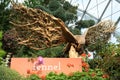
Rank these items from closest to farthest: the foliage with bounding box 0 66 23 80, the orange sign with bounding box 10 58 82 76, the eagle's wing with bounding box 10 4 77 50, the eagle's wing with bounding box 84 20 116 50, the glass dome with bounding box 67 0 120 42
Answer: the foliage with bounding box 0 66 23 80, the orange sign with bounding box 10 58 82 76, the eagle's wing with bounding box 10 4 77 50, the eagle's wing with bounding box 84 20 116 50, the glass dome with bounding box 67 0 120 42

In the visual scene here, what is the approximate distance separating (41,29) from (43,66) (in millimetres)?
2152

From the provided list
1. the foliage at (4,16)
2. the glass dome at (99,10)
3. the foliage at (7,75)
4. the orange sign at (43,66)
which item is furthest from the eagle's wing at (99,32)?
the glass dome at (99,10)

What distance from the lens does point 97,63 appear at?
39.5 feet

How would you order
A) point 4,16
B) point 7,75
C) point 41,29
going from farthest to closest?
point 4,16
point 41,29
point 7,75

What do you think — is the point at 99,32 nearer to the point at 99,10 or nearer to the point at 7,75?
the point at 7,75

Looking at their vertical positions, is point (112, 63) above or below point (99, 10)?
below

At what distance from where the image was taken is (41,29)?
36.9ft

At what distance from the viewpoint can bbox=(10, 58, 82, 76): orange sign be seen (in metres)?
9.17

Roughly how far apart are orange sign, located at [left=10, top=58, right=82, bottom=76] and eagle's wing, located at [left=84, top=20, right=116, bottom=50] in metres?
2.65

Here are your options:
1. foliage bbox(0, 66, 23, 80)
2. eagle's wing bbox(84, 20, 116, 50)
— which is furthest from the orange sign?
eagle's wing bbox(84, 20, 116, 50)

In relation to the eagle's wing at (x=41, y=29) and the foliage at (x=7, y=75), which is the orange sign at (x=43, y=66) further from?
the foliage at (x=7, y=75)

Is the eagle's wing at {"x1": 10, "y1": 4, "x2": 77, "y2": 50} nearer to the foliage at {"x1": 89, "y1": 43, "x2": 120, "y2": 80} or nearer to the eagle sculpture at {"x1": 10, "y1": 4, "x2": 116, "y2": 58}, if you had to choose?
the eagle sculpture at {"x1": 10, "y1": 4, "x2": 116, "y2": 58}

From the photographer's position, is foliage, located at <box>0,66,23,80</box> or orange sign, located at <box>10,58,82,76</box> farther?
orange sign, located at <box>10,58,82,76</box>

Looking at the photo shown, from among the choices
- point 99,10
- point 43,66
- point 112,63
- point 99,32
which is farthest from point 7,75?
point 99,10
